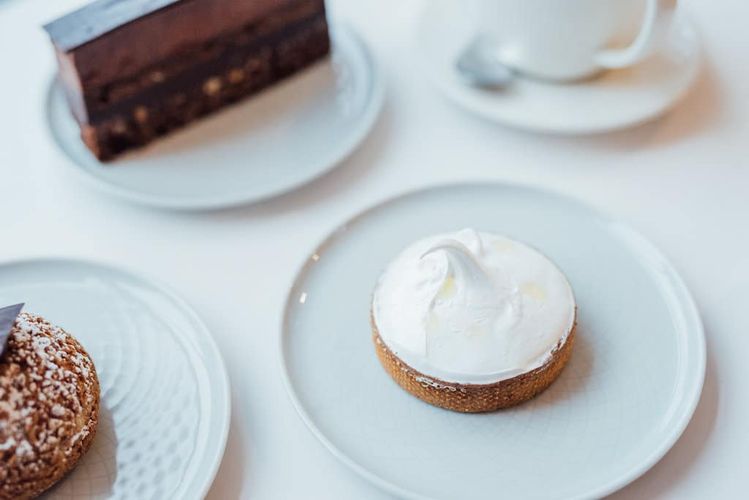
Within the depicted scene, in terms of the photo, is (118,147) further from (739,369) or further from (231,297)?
(739,369)

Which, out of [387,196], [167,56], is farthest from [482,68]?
[167,56]

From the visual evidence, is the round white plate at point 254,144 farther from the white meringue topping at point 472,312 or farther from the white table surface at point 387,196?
the white meringue topping at point 472,312

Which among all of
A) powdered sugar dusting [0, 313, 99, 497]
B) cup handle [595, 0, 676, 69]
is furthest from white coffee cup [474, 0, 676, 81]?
powdered sugar dusting [0, 313, 99, 497]

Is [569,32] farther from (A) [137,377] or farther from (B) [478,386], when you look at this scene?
(A) [137,377]

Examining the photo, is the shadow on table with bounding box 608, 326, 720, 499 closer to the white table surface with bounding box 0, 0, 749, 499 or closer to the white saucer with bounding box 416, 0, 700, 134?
the white table surface with bounding box 0, 0, 749, 499

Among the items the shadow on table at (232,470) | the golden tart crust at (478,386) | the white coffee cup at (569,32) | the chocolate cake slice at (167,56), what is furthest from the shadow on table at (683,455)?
the chocolate cake slice at (167,56)

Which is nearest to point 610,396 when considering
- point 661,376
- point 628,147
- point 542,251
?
point 661,376

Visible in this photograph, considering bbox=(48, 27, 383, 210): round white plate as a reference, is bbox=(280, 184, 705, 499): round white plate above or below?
below
